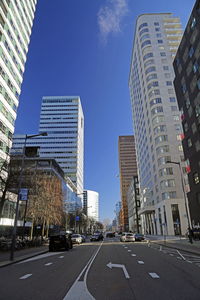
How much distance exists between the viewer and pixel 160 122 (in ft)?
219

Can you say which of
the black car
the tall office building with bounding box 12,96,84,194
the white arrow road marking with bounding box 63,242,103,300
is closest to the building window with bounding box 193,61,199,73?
the black car

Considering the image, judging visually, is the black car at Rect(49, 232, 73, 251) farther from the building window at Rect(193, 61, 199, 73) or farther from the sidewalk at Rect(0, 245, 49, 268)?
the building window at Rect(193, 61, 199, 73)

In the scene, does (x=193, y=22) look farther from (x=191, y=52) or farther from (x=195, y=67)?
(x=195, y=67)

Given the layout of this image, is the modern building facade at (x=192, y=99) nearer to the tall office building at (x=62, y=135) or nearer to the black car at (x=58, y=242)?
the black car at (x=58, y=242)

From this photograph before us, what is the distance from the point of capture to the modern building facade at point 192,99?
3694 centimetres

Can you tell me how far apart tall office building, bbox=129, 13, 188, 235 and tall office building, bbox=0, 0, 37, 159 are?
41.0m

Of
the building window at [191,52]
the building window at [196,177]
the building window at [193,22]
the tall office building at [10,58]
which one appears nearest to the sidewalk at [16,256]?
the tall office building at [10,58]

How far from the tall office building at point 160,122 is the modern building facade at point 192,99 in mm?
17639

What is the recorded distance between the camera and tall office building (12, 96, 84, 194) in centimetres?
13675

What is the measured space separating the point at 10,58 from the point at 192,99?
1457 inches

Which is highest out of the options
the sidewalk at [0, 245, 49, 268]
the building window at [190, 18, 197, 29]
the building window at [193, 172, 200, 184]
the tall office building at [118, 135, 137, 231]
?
the tall office building at [118, 135, 137, 231]

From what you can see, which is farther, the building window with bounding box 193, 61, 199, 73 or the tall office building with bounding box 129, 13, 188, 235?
the tall office building with bounding box 129, 13, 188, 235

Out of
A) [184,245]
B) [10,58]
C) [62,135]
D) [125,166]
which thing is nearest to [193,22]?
[10,58]

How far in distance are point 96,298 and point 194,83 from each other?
39.6 metres
